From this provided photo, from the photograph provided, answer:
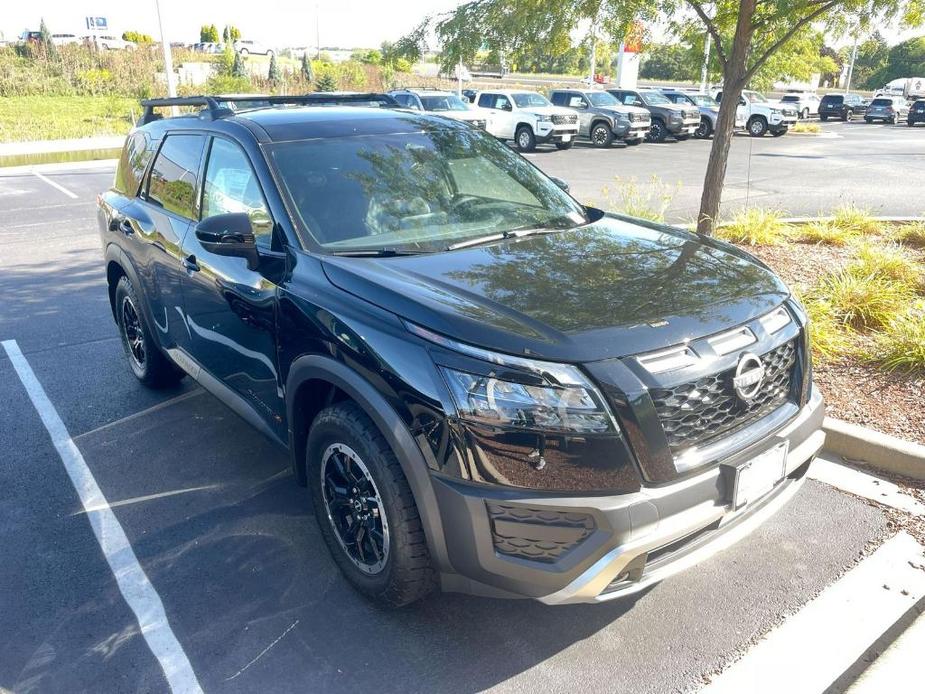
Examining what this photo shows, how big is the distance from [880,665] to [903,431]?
6.17 ft

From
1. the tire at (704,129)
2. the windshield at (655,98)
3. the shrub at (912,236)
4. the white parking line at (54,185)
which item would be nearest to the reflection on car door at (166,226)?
the shrub at (912,236)

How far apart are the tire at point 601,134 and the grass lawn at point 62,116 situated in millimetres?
15463

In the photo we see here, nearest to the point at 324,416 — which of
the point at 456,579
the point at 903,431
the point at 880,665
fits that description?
the point at 456,579

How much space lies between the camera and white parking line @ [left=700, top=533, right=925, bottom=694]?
266 cm

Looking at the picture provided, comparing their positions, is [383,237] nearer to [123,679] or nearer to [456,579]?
[456,579]

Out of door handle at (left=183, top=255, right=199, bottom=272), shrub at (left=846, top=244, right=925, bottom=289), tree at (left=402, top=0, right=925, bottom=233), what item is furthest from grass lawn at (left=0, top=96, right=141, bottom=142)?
shrub at (left=846, top=244, right=925, bottom=289)

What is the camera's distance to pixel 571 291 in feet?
9.22

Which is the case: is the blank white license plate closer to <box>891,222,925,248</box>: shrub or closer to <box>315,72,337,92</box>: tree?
<box>891,222,925,248</box>: shrub

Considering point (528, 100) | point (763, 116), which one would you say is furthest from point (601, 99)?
point (763, 116)

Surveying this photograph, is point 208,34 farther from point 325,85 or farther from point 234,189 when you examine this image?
point 234,189

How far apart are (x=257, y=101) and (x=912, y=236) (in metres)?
6.83

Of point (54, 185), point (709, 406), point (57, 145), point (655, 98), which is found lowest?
point (54, 185)

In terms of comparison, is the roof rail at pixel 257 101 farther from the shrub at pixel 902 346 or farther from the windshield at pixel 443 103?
the windshield at pixel 443 103

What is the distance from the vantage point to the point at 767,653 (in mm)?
2789
